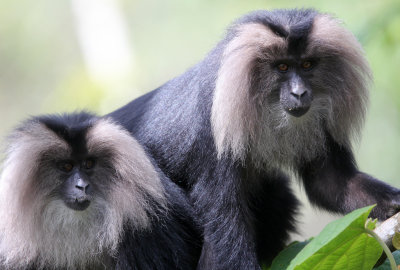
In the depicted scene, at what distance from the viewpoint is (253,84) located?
16.9 ft

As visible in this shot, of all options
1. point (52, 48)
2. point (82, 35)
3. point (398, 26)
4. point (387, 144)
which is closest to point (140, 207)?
point (398, 26)

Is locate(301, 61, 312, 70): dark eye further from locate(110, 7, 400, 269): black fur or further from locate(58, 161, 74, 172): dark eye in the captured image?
locate(58, 161, 74, 172): dark eye

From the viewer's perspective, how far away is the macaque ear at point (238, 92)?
5.04 meters

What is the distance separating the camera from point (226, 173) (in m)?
5.17

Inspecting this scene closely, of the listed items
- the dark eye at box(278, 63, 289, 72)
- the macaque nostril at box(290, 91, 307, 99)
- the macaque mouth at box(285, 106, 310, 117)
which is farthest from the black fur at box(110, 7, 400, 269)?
the macaque mouth at box(285, 106, 310, 117)

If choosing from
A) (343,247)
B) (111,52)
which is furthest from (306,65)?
(111,52)

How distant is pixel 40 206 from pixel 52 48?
15910 mm

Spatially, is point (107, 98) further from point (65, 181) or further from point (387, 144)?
point (65, 181)

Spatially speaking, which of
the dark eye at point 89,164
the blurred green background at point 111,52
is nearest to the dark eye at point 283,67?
the dark eye at point 89,164

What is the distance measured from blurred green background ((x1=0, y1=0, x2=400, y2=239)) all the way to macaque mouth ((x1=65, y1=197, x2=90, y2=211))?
4.64 metres

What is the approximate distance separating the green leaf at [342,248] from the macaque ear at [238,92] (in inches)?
60.3

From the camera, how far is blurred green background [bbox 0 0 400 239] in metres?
9.92

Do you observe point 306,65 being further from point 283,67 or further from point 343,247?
point 343,247

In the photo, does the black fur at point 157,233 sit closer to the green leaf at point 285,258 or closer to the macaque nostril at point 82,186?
the macaque nostril at point 82,186
